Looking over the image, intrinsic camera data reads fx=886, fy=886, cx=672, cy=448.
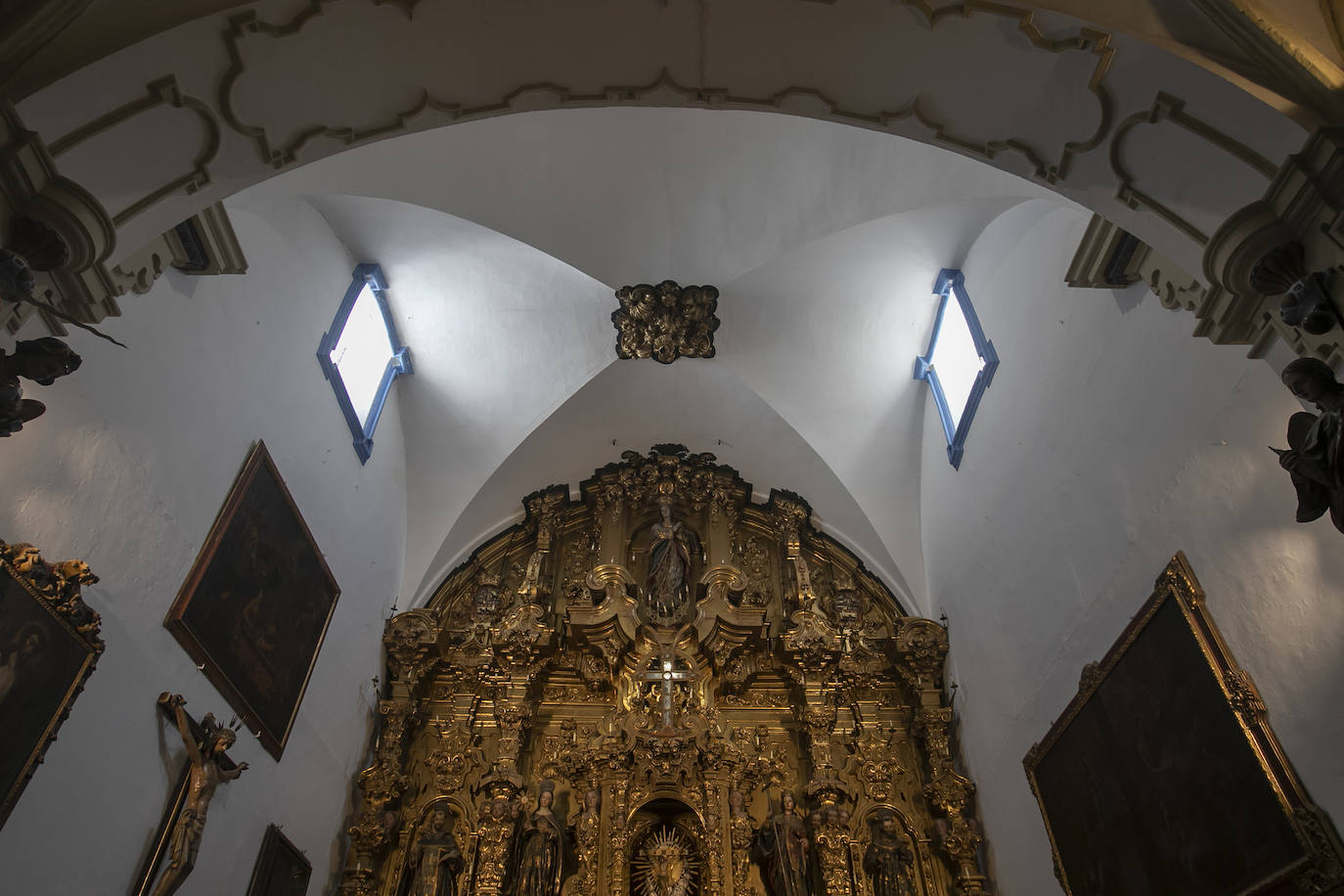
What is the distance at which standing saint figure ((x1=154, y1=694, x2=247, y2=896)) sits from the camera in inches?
258

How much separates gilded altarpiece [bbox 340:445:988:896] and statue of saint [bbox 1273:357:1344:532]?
7.54m

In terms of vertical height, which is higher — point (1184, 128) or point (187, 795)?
point (1184, 128)

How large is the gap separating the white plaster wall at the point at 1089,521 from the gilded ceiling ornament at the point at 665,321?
3278mm

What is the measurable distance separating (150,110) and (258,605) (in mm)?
5197

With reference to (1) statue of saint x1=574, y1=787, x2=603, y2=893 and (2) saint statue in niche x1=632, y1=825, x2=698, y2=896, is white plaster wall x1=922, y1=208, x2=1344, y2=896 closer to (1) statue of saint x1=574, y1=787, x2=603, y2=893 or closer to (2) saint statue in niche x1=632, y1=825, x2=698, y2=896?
(2) saint statue in niche x1=632, y1=825, x2=698, y2=896

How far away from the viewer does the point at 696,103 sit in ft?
17.3

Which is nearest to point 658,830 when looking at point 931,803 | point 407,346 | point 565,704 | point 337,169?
point 565,704

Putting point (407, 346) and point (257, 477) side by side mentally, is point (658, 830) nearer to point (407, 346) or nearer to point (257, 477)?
point (257, 477)

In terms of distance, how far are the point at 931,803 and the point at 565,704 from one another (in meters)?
4.72

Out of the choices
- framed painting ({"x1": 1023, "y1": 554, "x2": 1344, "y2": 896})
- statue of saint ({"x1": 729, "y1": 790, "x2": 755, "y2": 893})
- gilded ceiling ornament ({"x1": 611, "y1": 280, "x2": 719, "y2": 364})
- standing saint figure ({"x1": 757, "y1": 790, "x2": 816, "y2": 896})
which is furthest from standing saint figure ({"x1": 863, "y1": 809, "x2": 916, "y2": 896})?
gilded ceiling ornament ({"x1": 611, "y1": 280, "x2": 719, "y2": 364})

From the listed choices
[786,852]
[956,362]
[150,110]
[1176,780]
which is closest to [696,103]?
[150,110]

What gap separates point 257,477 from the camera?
8.09m

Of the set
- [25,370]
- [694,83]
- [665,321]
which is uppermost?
[665,321]

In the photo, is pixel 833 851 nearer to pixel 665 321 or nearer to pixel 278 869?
pixel 278 869
